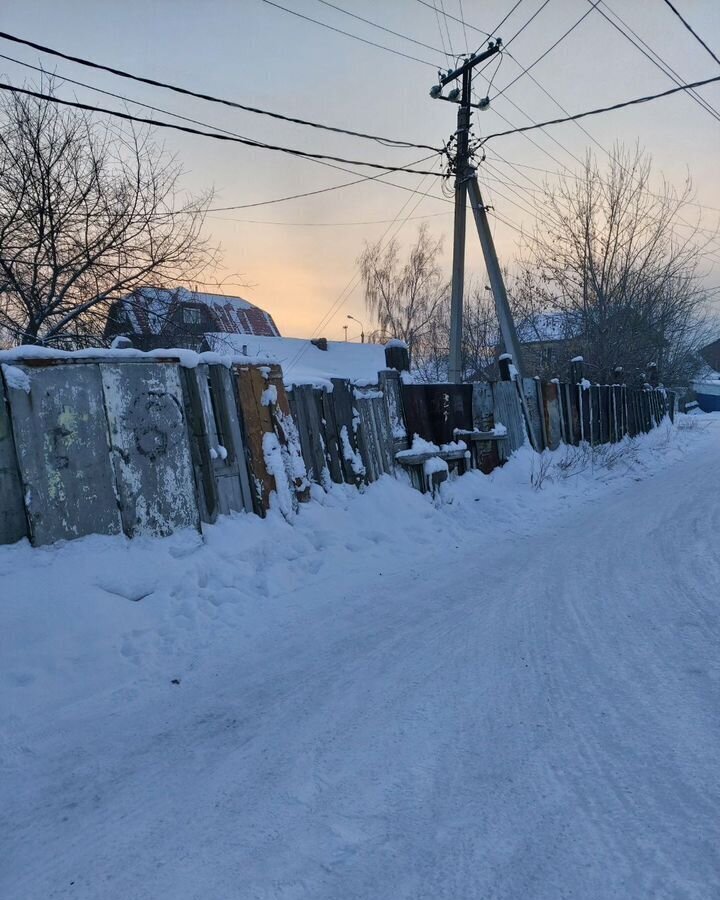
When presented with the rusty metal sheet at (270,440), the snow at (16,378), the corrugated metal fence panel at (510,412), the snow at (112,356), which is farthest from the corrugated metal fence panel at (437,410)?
the snow at (16,378)

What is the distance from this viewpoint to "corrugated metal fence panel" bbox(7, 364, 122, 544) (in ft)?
12.6

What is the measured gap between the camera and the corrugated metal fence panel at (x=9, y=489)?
12.3ft

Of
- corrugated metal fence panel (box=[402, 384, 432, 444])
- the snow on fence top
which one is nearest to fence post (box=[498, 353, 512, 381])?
the snow on fence top

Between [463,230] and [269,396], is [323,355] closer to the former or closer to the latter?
[463,230]

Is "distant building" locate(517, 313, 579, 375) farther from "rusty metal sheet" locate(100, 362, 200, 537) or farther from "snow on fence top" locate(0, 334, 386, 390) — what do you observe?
"rusty metal sheet" locate(100, 362, 200, 537)

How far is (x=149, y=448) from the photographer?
4.46 meters

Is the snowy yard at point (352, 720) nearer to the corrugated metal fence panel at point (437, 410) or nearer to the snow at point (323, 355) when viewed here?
the corrugated metal fence panel at point (437, 410)

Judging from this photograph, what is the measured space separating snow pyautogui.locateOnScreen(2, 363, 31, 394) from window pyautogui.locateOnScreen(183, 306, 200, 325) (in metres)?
7.30

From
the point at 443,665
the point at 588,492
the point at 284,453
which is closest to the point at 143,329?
the point at 284,453

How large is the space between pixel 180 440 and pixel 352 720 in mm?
2836

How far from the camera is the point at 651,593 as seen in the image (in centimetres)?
394

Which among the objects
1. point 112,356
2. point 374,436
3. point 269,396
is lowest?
point 374,436

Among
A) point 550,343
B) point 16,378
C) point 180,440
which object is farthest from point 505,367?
point 550,343

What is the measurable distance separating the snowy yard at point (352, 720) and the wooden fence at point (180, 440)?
0.98 feet
